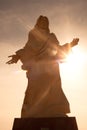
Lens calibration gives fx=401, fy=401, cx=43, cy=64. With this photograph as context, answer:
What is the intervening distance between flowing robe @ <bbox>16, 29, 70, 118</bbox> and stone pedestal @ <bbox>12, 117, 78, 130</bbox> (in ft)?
1.40

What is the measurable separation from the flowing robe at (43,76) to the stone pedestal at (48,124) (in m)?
0.43

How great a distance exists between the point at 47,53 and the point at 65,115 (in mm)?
2612

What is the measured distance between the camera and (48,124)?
49.1 feet

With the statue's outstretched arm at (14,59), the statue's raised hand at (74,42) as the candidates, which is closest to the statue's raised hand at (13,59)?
the statue's outstretched arm at (14,59)

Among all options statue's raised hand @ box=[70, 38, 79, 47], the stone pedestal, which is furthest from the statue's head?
the stone pedestal

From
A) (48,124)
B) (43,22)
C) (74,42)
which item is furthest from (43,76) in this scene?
(43,22)

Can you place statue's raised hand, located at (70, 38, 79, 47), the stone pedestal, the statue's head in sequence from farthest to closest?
the statue's head
statue's raised hand, located at (70, 38, 79, 47)
the stone pedestal

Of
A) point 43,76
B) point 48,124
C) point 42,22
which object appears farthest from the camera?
point 42,22

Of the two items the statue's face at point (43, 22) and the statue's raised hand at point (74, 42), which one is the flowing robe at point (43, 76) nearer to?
the statue's face at point (43, 22)

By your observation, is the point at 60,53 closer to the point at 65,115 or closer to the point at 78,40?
the point at 78,40

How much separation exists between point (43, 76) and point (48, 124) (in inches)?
83.8

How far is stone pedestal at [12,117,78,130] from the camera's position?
588 inches

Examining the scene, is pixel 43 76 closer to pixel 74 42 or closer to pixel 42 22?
pixel 74 42

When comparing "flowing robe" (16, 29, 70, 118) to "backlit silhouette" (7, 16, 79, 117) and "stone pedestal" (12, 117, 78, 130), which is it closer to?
"backlit silhouette" (7, 16, 79, 117)
